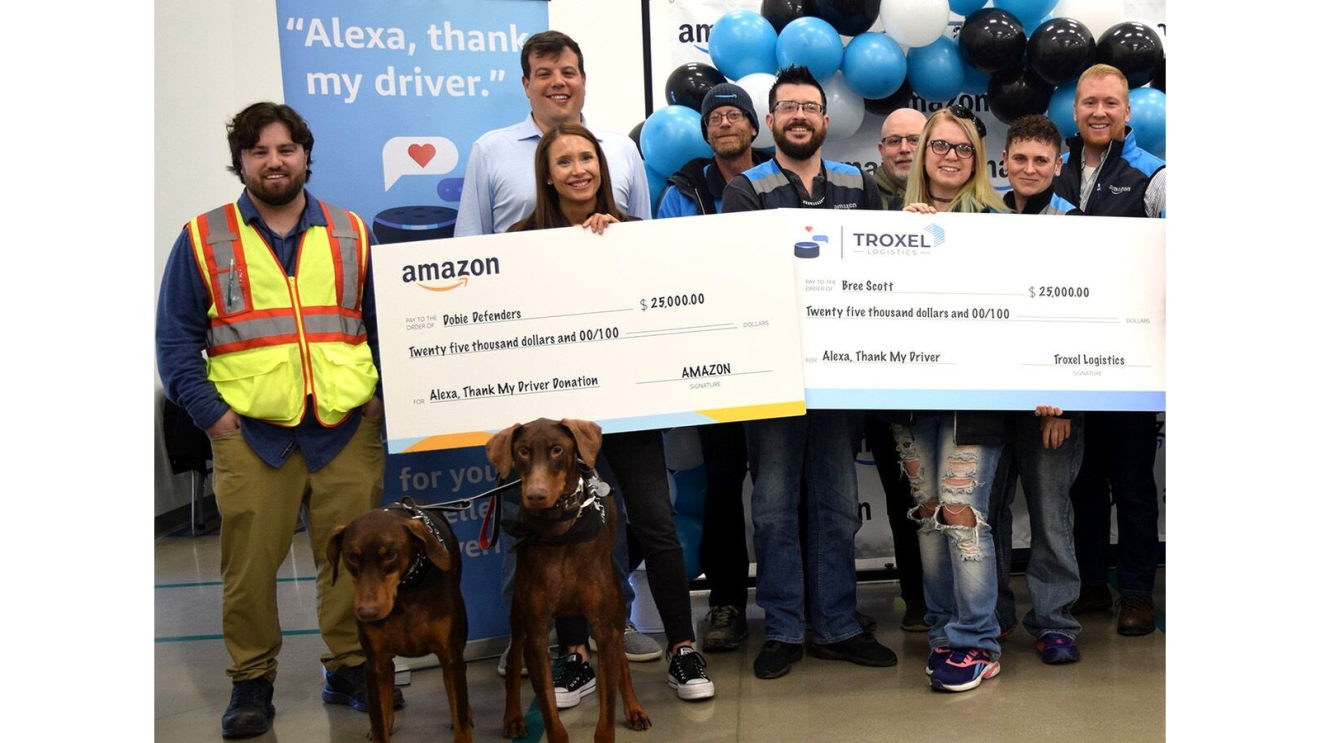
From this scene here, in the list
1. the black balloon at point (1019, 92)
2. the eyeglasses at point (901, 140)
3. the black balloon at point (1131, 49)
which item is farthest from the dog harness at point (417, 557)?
the black balloon at point (1131, 49)

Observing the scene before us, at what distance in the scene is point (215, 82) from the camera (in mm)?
7309

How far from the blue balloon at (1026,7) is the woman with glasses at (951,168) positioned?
158 cm

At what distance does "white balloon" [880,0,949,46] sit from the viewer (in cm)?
458

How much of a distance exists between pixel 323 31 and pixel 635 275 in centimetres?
155

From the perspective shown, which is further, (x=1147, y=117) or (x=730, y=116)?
(x=1147, y=117)

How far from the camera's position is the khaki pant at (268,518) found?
3217mm

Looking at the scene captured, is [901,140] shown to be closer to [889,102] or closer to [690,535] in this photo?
[889,102]

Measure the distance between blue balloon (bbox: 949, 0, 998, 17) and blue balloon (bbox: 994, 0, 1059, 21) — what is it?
0.30 ft

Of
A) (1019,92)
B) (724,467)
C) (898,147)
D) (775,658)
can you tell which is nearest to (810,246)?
(724,467)

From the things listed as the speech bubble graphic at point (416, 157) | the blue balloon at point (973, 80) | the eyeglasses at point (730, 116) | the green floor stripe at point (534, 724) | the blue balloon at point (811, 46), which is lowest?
the green floor stripe at point (534, 724)

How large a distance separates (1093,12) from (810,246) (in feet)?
8.15

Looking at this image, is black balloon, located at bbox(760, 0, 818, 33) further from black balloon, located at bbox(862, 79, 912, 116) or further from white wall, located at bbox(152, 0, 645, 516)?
white wall, located at bbox(152, 0, 645, 516)

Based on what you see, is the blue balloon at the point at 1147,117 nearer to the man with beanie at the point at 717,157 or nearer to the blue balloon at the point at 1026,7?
the blue balloon at the point at 1026,7

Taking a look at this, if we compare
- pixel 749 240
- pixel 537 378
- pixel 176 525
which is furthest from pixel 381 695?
pixel 176 525
